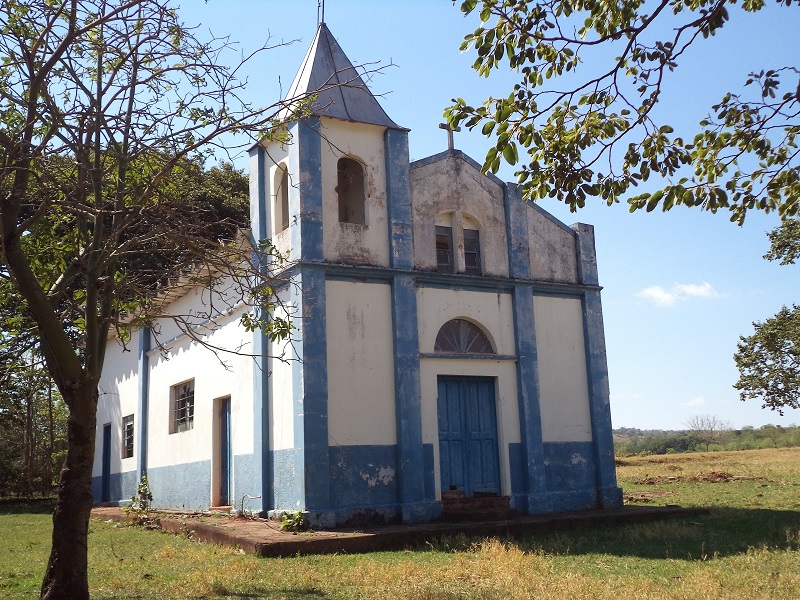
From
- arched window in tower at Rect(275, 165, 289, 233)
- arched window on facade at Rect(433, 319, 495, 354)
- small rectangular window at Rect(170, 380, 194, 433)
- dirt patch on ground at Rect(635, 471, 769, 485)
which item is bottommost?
dirt patch on ground at Rect(635, 471, 769, 485)

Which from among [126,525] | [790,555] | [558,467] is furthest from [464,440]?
[126,525]

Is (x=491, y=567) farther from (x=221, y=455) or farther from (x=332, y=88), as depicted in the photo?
(x=332, y=88)

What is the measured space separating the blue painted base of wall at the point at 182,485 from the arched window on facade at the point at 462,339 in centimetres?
506

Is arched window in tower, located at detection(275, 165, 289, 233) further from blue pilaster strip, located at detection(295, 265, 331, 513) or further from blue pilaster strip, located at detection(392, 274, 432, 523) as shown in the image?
blue pilaster strip, located at detection(392, 274, 432, 523)

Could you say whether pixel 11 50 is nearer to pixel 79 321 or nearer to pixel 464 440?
pixel 79 321

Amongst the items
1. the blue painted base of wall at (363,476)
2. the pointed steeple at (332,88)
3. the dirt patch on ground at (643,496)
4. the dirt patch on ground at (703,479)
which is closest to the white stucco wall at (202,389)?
the blue painted base of wall at (363,476)

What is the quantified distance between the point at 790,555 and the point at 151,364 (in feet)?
46.2

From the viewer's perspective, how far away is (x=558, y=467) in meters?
A: 14.1

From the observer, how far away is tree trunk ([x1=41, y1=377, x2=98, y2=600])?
22.0ft

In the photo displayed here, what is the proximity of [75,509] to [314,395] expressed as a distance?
5.33 m

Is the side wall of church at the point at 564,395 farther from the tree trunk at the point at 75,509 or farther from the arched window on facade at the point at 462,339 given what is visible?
the tree trunk at the point at 75,509

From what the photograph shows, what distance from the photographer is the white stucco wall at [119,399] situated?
1953cm

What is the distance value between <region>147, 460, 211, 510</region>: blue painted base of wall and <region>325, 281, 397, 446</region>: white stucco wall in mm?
4115

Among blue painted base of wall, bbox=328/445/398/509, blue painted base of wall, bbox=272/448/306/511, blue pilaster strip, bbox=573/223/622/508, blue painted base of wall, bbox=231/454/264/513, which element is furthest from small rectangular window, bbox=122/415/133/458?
blue pilaster strip, bbox=573/223/622/508
